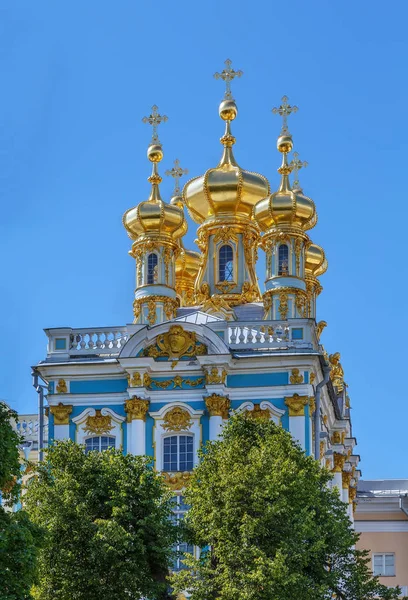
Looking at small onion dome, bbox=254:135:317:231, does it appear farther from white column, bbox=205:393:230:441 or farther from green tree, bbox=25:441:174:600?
green tree, bbox=25:441:174:600

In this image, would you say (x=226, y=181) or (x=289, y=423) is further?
(x=226, y=181)

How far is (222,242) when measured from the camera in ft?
181

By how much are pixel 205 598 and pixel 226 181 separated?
1992 centimetres

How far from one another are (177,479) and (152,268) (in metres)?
9.77

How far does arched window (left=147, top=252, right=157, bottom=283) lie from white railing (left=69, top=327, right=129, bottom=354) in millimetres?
5682

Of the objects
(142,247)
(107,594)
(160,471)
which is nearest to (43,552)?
(107,594)

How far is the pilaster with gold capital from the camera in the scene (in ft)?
155

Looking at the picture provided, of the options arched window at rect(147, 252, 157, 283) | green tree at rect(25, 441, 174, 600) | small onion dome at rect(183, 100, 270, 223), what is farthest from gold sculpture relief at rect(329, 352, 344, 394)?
green tree at rect(25, 441, 174, 600)

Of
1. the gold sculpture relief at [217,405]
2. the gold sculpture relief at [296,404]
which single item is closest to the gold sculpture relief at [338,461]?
the gold sculpture relief at [296,404]

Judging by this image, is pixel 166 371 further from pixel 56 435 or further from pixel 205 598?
pixel 205 598

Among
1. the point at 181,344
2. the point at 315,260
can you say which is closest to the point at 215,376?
the point at 181,344

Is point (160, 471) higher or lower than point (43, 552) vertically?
higher

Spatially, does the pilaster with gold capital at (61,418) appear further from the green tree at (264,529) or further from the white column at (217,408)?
the green tree at (264,529)

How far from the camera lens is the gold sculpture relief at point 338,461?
2151 inches
